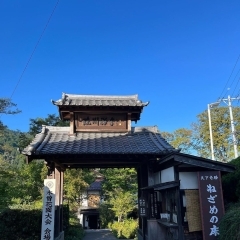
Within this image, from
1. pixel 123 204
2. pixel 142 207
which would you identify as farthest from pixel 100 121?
pixel 123 204

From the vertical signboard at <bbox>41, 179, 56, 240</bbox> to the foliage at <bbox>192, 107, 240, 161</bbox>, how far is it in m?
24.9

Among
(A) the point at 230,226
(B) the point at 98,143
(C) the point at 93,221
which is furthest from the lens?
(C) the point at 93,221

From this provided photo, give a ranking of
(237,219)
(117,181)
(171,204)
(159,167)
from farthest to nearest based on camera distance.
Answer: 1. (117,181)
2. (159,167)
3. (171,204)
4. (237,219)

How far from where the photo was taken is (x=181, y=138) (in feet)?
105

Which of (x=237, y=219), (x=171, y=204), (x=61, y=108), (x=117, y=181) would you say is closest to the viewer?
(x=237, y=219)

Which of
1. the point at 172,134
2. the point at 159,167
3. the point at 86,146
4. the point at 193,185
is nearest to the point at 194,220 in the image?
the point at 193,185

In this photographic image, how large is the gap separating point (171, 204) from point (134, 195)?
1810 centimetres

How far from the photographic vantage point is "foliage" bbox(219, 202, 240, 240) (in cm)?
593

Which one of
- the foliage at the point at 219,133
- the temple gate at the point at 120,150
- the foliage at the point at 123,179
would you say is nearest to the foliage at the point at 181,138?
the foliage at the point at 219,133

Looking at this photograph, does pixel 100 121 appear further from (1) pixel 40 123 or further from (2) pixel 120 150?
(1) pixel 40 123

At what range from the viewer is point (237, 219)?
6.10 metres

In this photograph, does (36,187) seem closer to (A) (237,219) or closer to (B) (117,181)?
(B) (117,181)

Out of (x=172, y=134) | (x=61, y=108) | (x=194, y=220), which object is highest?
(x=172, y=134)

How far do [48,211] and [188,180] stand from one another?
4.88 metres
